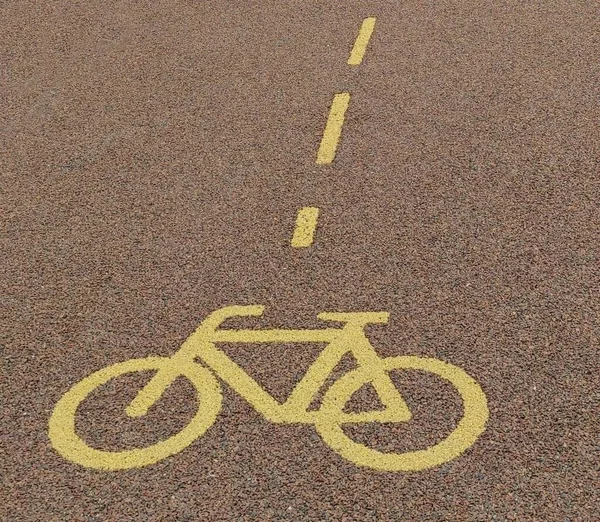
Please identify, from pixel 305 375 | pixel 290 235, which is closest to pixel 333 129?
pixel 290 235

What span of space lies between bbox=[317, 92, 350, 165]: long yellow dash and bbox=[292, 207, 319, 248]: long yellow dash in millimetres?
674

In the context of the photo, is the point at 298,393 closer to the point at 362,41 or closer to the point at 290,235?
the point at 290,235

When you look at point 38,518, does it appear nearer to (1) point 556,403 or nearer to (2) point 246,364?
(2) point 246,364

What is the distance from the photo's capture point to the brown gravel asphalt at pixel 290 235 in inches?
165

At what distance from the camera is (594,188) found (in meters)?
6.06

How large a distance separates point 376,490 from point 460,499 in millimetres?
383

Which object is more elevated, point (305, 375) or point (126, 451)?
point (305, 375)

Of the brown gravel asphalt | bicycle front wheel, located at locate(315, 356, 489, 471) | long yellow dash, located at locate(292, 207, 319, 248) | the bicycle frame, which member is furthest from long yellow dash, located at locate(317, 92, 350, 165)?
bicycle front wheel, located at locate(315, 356, 489, 471)

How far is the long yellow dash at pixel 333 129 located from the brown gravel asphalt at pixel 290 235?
8 cm

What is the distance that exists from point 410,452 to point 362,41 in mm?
5169

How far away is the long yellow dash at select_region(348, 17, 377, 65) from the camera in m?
8.12

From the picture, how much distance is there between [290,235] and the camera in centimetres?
589

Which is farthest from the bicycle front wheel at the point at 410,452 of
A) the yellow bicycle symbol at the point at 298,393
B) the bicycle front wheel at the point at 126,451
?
the bicycle front wheel at the point at 126,451

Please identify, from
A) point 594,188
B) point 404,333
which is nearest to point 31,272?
point 404,333
